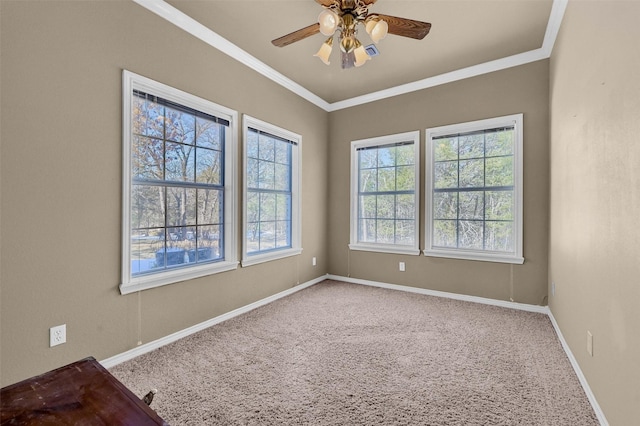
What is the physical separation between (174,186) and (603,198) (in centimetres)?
307

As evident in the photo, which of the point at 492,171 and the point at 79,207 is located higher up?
the point at 492,171

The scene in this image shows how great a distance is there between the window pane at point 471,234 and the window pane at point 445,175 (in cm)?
51

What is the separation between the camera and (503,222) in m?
3.50

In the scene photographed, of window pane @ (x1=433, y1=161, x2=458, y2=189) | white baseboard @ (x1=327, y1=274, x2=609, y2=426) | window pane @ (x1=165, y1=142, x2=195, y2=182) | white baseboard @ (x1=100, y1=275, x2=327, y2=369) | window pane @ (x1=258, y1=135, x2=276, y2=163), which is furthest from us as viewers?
window pane @ (x1=433, y1=161, x2=458, y2=189)

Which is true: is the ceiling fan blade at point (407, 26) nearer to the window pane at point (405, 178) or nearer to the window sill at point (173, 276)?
the window pane at point (405, 178)

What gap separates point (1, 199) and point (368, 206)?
12.5ft

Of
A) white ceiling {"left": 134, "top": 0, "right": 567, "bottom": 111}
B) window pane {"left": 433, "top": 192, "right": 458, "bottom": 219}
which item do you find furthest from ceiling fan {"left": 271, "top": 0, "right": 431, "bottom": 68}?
window pane {"left": 433, "top": 192, "right": 458, "bottom": 219}

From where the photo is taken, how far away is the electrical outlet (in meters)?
1.90

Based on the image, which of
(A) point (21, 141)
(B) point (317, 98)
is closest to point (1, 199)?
(A) point (21, 141)

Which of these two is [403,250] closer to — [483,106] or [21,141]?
[483,106]

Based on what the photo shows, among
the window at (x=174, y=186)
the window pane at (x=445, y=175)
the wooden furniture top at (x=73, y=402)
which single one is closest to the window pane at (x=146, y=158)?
the window at (x=174, y=186)

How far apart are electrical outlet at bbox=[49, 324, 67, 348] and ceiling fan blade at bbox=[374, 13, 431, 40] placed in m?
2.97

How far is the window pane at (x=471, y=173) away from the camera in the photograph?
3.62m

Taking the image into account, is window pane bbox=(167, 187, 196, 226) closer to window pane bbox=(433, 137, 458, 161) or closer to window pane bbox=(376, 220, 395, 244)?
window pane bbox=(376, 220, 395, 244)
